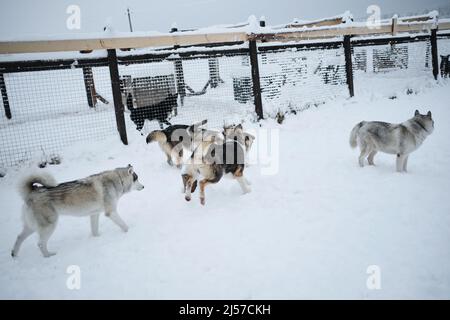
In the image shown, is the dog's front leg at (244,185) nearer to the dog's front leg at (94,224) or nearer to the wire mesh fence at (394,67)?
the dog's front leg at (94,224)

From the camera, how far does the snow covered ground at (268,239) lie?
8.65ft

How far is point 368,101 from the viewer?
982 centimetres

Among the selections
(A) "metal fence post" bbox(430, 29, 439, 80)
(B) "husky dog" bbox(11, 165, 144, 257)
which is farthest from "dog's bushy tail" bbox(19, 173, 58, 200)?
(A) "metal fence post" bbox(430, 29, 439, 80)

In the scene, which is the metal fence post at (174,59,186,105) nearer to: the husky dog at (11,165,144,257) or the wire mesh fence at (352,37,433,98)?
the wire mesh fence at (352,37,433,98)

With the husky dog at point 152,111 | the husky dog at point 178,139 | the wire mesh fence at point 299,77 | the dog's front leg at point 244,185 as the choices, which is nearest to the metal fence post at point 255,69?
the wire mesh fence at point 299,77

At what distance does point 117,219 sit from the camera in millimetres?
3760

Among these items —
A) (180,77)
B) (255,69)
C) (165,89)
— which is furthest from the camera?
(180,77)

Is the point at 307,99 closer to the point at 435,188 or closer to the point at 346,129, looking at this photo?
the point at 346,129

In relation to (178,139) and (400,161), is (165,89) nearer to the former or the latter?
(178,139)

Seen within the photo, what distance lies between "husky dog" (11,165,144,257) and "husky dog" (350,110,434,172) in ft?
12.7

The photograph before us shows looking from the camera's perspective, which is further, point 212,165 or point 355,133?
point 355,133

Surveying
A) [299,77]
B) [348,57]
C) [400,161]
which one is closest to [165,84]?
[299,77]

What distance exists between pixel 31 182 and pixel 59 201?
13.7 inches

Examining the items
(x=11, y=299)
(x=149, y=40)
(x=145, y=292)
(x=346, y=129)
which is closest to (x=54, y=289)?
(x=11, y=299)
